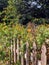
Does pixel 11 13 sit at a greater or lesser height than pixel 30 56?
lesser

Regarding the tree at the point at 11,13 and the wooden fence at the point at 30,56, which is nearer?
the wooden fence at the point at 30,56

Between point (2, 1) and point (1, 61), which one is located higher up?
point (1, 61)

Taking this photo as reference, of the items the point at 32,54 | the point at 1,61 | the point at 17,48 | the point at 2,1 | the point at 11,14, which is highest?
the point at 32,54

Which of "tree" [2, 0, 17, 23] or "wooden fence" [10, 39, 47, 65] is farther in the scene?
"tree" [2, 0, 17, 23]

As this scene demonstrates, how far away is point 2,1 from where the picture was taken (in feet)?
95.0

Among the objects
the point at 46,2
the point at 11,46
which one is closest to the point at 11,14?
the point at 46,2

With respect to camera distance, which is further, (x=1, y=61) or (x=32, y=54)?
(x=1, y=61)

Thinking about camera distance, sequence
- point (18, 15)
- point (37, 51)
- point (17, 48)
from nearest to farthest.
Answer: point (37, 51), point (17, 48), point (18, 15)

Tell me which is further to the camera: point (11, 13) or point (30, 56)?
point (11, 13)

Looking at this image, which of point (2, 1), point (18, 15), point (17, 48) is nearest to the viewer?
point (17, 48)

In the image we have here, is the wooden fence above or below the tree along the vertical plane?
above

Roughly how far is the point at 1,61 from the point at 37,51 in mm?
2407

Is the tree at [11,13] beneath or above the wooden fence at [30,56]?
beneath

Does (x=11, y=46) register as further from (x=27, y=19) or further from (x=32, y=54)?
(x=27, y=19)
